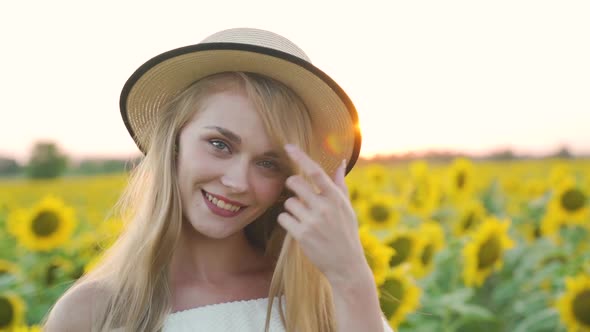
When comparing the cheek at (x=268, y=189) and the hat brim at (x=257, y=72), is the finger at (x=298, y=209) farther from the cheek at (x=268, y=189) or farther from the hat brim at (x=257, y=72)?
the hat brim at (x=257, y=72)

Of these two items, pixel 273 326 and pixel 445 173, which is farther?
pixel 445 173

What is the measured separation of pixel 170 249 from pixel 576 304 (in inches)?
82.7

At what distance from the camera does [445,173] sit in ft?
17.3

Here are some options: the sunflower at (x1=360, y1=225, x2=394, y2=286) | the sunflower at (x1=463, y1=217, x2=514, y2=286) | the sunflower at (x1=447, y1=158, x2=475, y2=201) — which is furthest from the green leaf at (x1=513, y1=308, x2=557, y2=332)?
the sunflower at (x1=447, y1=158, x2=475, y2=201)

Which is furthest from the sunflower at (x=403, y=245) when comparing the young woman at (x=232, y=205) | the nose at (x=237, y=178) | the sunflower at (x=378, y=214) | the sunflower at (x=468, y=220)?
the nose at (x=237, y=178)

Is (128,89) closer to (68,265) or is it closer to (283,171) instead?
(283,171)

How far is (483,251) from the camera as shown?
3.64 m

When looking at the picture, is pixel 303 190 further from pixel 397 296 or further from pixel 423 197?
pixel 423 197

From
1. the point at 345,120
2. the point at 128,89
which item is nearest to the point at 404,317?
the point at 345,120

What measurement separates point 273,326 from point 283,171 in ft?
1.35

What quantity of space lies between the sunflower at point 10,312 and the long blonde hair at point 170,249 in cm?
96

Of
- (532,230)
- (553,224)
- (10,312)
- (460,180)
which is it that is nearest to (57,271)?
(10,312)

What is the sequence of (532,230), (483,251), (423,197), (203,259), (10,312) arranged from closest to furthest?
(203,259) → (10,312) → (483,251) → (423,197) → (532,230)

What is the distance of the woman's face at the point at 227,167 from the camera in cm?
185
